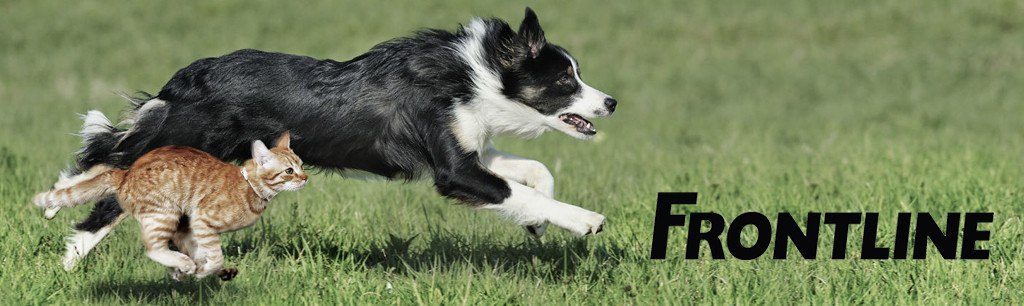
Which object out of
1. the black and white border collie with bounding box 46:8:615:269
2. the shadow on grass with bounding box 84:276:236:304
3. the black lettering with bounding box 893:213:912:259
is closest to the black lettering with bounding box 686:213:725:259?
the black lettering with bounding box 893:213:912:259

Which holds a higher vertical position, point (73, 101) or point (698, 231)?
point (73, 101)

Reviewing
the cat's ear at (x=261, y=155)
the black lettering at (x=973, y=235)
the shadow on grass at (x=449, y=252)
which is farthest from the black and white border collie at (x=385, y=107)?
the black lettering at (x=973, y=235)

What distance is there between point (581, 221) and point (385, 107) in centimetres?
93

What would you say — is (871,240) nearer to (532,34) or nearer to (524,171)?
(524,171)

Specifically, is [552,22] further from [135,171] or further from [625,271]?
[135,171]

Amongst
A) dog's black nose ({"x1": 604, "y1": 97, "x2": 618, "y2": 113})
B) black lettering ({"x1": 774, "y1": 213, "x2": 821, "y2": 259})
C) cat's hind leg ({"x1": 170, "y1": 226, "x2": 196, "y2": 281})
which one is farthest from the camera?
black lettering ({"x1": 774, "y1": 213, "x2": 821, "y2": 259})

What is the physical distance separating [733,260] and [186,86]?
7.98ft

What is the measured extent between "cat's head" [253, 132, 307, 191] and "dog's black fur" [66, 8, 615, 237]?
96 cm

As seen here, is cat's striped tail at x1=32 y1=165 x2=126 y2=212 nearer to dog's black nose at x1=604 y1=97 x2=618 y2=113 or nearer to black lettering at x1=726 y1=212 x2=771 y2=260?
dog's black nose at x1=604 y1=97 x2=618 y2=113

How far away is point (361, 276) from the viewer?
170 inches

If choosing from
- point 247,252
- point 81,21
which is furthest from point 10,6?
point 247,252

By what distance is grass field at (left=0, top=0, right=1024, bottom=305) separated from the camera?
164 inches

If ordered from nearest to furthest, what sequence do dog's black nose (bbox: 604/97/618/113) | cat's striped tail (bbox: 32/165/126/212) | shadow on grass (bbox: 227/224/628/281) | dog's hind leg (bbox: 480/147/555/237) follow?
cat's striped tail (bbox: 32/165/126/212)
dog's black nose (bbox: 604/97/618/113)
dog's hind leg (bbox: 480/147/555/237)
shadow on grass (bbox: 227/224/628/281)

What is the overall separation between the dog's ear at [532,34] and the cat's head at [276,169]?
1304mm
